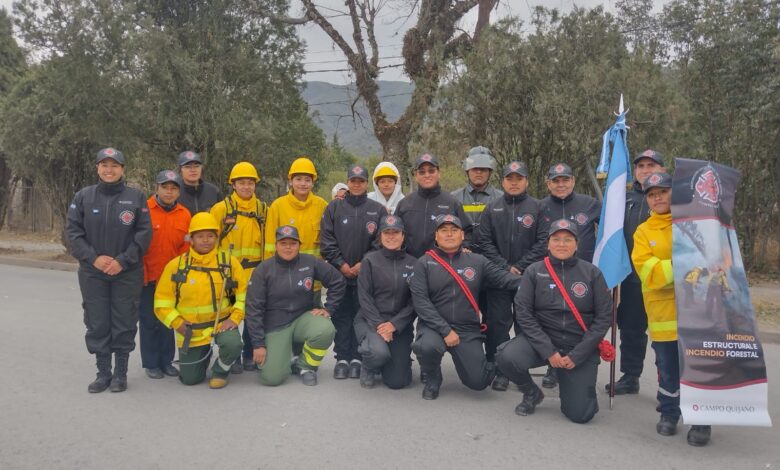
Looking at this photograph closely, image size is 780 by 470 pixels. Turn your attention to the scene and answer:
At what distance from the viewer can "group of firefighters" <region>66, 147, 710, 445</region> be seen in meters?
4.78

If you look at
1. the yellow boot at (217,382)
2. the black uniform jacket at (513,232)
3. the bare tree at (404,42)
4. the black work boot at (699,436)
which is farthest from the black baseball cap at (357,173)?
the bare tree at (404,42)

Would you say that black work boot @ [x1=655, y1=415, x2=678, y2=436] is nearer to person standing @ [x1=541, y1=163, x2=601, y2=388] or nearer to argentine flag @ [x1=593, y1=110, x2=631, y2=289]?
argentine flag @ [x1=593, y1=110, x2=631, y2=289]

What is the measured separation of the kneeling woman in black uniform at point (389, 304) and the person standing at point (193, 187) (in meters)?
1.80

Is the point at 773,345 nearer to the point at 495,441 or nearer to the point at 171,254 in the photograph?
the point at 495,441

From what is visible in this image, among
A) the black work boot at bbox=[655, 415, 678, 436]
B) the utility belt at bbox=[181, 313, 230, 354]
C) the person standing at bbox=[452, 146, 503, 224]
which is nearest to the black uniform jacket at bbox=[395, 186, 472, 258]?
the person standing at bbox=[452, 146, 503, 224]

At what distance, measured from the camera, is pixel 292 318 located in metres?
5.73

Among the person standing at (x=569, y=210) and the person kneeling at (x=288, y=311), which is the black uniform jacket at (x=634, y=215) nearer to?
the person standing at (x=569, y=210)

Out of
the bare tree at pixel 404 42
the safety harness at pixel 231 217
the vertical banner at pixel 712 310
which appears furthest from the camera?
the bare tree at pixel 404 42

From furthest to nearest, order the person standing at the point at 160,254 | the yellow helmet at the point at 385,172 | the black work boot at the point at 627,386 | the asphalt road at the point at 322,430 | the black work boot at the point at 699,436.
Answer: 1. the yellow helmet at the point at 385,172
2. the person standing at the point at 160,254
3. the black work boot at the point at 627,386
4. the black work boot at the point at 699,436
5. the asphalt road at the point at 322,430

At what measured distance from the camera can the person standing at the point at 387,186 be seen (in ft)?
20.6

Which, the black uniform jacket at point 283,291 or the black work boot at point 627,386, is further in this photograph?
the black uniform jacket at point 283,291

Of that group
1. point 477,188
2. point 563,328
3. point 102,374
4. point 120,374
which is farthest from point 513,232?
point 102,374

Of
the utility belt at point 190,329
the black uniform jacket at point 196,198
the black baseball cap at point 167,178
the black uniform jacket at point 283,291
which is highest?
the black baseball cap at point 167,178

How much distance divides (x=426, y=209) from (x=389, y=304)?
38.2 inches
